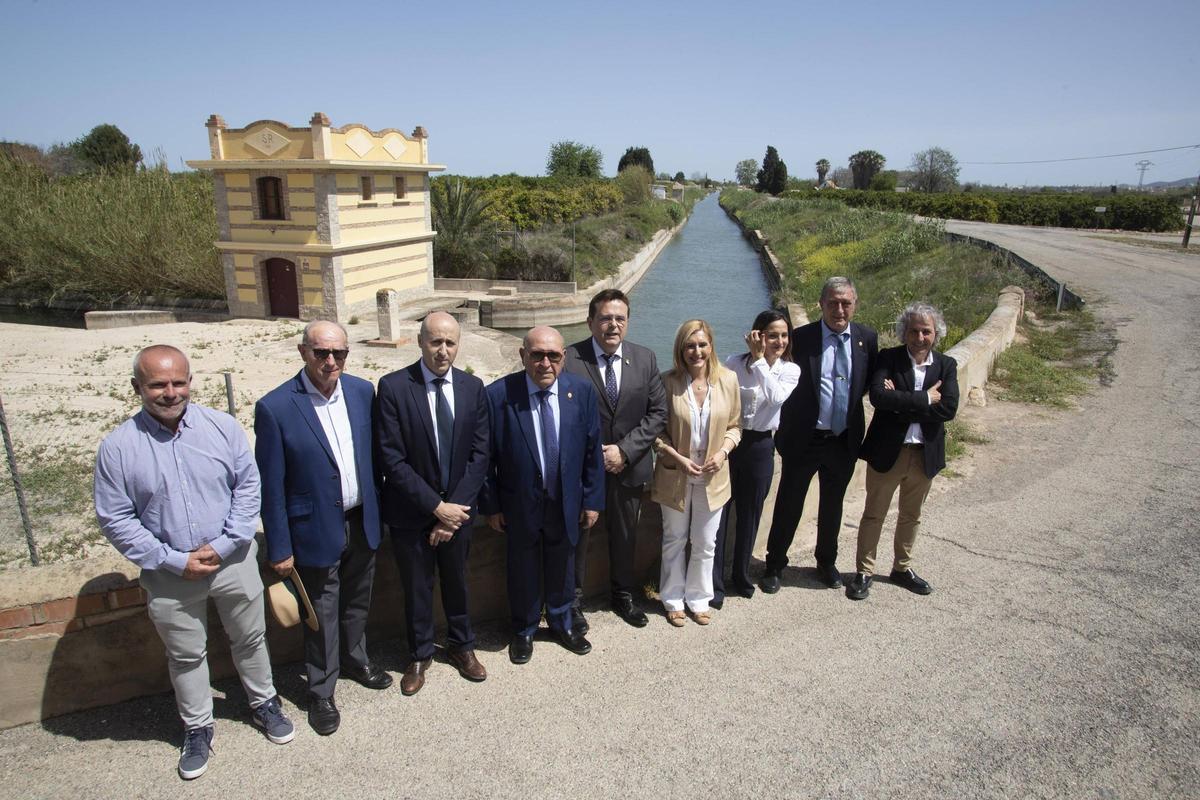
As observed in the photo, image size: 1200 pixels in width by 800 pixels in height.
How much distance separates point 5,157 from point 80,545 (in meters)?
36.4

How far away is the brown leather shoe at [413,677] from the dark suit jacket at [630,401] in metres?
1.36

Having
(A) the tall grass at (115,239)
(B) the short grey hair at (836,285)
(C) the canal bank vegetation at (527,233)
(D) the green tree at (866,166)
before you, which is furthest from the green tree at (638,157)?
(B) the short grey hair at (836,285)

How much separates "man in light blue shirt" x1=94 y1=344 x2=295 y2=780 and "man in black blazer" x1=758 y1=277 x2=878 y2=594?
9.31 feet

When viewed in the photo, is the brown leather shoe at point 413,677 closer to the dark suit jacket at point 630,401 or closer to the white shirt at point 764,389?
the dark suit jacket at point 630,401

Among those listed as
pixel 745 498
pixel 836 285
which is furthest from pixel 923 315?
pixel 745 498

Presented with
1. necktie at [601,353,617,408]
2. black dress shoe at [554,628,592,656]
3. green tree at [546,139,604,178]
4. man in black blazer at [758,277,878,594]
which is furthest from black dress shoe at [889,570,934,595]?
green tree at [546,139,604,178]

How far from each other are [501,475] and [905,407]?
2.23 metres

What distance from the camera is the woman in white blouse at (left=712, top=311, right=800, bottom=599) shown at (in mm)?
3889

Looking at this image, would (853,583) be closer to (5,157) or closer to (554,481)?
(554,481)

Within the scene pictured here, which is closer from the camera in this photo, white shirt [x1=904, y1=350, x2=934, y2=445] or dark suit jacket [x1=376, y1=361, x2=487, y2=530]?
dark suit jacket [x1=376, y1=361, x2=487, y2=530]

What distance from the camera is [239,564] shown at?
114 inches

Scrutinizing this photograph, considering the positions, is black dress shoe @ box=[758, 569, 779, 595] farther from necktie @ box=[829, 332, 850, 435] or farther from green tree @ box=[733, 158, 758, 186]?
green tree @ box=[733, 158, 758, 186]

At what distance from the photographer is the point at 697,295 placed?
108ft

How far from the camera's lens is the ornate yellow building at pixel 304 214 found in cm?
2058
